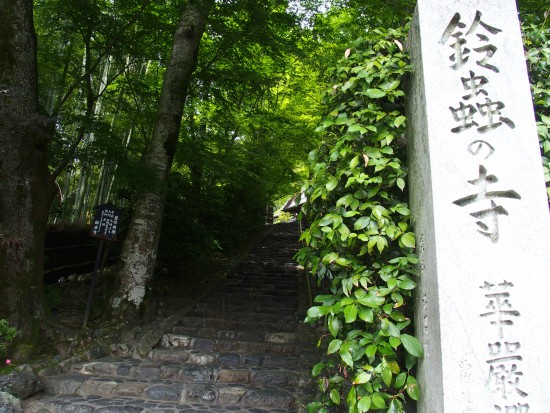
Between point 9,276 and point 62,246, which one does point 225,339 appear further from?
point 62,246

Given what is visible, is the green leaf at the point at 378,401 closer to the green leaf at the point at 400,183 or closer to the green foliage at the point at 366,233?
the green foliage at the point at 366,233

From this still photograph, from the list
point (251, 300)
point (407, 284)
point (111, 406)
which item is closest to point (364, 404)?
point (407, 284)

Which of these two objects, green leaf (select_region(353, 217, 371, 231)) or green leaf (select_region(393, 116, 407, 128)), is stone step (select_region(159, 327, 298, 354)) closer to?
green leaf (select_region(353, 217, 371, 231))

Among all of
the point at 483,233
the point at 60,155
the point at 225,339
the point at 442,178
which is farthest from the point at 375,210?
the point at 60,155

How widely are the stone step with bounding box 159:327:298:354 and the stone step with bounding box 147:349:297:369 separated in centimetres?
24

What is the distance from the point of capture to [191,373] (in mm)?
5059

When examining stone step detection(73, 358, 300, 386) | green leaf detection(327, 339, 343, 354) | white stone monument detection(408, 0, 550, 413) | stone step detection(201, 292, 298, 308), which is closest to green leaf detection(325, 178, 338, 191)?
white stone monument detection(408, 0, 550, 413)

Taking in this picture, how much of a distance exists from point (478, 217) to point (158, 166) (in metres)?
5.35

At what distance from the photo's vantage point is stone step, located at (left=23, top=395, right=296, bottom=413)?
411 cm

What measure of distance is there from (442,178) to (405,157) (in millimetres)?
747

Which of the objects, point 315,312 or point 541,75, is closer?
point 315,312

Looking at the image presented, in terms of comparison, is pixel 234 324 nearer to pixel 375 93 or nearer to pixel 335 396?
pixel 335 396

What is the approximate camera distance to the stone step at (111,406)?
13.5 feet

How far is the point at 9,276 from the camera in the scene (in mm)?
4770
